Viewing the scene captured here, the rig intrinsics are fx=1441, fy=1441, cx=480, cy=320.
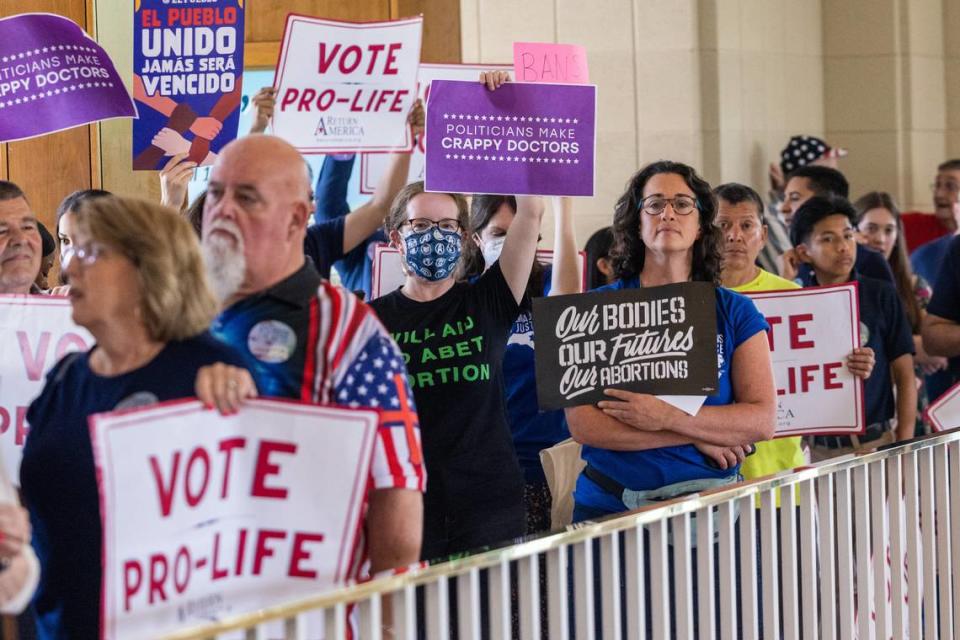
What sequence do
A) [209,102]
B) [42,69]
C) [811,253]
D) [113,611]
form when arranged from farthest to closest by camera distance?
[811,253]
[209,102]
[42,69]
[113,611]

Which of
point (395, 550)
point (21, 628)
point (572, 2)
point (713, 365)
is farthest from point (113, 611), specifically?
point (572, 2)

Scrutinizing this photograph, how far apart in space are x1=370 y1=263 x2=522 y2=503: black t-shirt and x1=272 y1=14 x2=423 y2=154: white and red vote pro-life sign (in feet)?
3.00

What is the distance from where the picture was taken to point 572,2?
7.47 m

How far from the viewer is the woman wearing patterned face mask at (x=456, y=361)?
11.5ft

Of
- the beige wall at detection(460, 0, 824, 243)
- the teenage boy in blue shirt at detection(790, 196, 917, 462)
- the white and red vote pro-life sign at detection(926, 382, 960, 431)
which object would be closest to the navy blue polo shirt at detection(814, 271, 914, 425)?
the teenage boy in blue shirt at detection(790, 196, 917, 462)

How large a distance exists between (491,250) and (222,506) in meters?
2.43

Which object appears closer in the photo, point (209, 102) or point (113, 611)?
point (113, 611)

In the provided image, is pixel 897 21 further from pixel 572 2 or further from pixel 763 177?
pixel 572 2

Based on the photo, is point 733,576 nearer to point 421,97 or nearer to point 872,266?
point 421,97

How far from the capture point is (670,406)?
3.41 metres

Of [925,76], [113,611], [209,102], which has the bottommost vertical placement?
[113,611]

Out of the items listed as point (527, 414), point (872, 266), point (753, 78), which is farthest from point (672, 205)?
point (753, 78)

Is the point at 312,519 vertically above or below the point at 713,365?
below

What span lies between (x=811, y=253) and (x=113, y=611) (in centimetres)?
356
